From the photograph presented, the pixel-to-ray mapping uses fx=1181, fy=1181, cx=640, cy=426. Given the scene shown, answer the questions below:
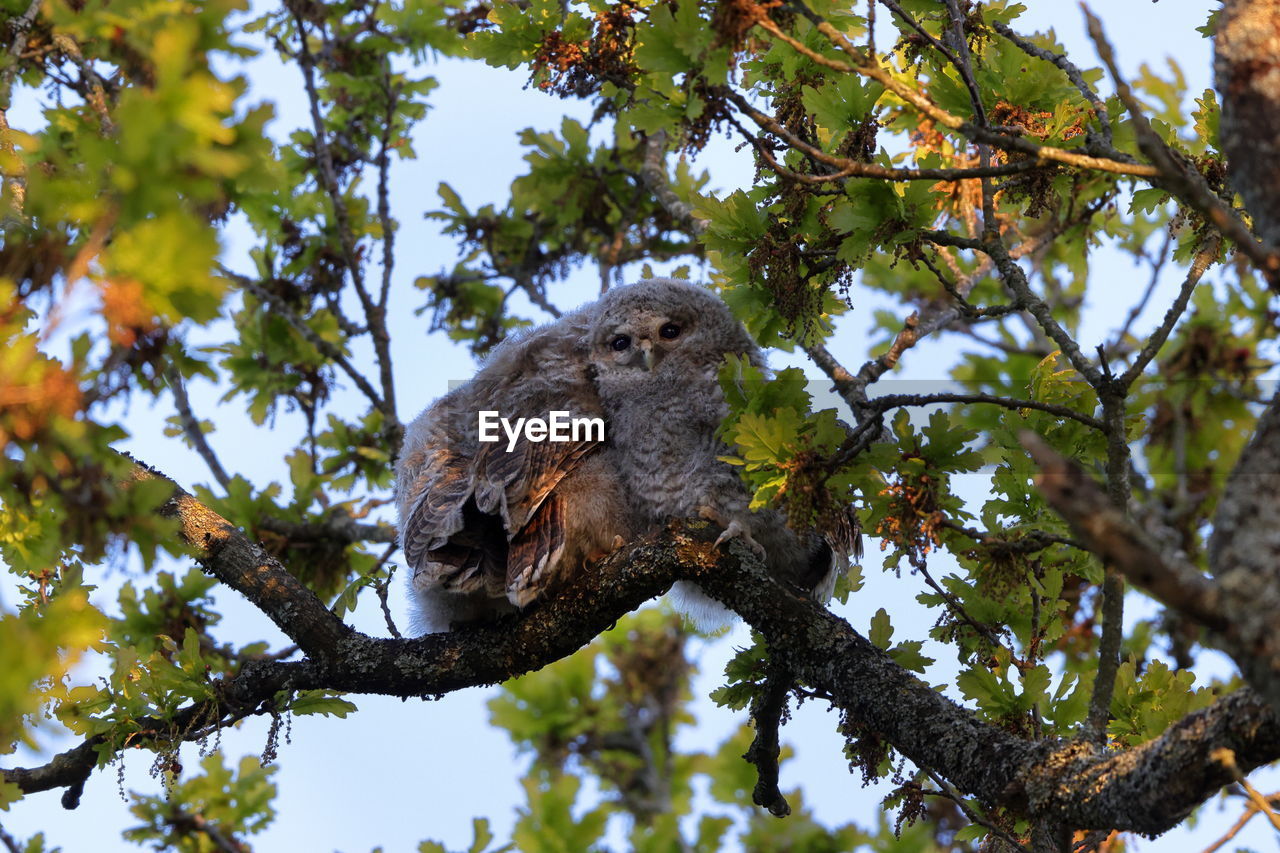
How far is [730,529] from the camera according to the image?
3.68 m

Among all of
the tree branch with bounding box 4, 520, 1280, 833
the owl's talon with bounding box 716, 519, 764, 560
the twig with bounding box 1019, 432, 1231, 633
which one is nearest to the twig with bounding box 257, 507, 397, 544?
the tree branch with bounding box 4, 520, 1280, 833

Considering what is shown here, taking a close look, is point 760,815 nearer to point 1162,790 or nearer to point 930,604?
point 930,604

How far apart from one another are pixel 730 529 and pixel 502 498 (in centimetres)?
73

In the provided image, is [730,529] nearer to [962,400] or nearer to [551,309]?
[962,400]

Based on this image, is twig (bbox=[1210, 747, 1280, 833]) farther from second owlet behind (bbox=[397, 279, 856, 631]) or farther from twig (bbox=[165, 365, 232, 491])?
twig (bbox=[165, 365, 232, 491])

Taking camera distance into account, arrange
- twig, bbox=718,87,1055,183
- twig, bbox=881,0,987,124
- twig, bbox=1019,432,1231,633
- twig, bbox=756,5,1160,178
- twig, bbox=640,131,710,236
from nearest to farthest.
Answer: twig, bbox=1019,432,1231,633 < twig, bbox=756,5,1160,178 < twig, bbox=718,87,1055,183 < twig, bbox=881,0,987,124 < twig, bbox=640,131,710,236

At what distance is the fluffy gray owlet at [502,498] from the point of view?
3775 mm

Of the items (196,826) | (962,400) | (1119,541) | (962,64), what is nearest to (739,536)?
(962,400)

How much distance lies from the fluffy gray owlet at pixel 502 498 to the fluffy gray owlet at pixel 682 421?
108 millimetres

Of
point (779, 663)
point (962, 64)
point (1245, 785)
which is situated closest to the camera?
point (1245, 785)

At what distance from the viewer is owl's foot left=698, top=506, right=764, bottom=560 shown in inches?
144

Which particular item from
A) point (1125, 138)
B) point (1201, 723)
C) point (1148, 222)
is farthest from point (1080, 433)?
point (1148, 222)

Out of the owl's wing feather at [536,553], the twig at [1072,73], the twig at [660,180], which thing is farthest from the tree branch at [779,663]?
the twig at [660,180]

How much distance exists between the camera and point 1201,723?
238 centimetres
